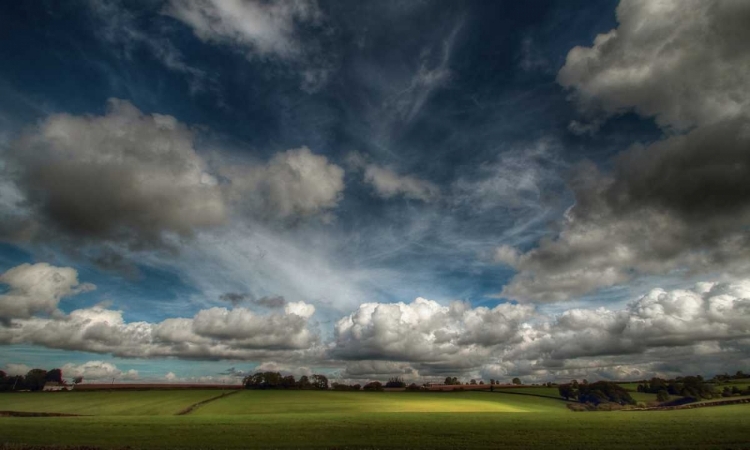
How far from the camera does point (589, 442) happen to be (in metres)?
42.4

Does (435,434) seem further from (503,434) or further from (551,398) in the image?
(551,398)

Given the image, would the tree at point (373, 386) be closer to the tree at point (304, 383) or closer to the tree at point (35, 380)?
the tree at point (304, 383)

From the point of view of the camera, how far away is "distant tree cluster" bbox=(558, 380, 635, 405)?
13425 cm

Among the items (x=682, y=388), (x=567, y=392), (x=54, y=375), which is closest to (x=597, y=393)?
(x=567, y=392)

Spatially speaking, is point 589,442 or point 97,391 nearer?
point 589,442

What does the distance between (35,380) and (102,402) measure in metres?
63.9

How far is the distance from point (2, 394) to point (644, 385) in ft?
752

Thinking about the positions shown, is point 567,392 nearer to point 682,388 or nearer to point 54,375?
point 682,388

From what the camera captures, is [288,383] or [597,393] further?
[288,383]

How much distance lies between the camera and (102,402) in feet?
347

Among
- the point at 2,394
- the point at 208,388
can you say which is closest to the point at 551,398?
the point at 208,388

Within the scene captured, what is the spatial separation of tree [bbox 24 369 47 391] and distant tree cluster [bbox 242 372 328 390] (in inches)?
2788

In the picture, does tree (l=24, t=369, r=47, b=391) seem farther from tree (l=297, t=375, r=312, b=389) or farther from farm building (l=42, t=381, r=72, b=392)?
tree (l=297, t=375, r=312, b=389)

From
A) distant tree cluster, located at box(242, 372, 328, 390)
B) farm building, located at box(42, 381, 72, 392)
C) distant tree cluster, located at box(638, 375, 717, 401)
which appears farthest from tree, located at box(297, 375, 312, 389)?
distant tree cluster, located at box(638, 375, 717, 401)
